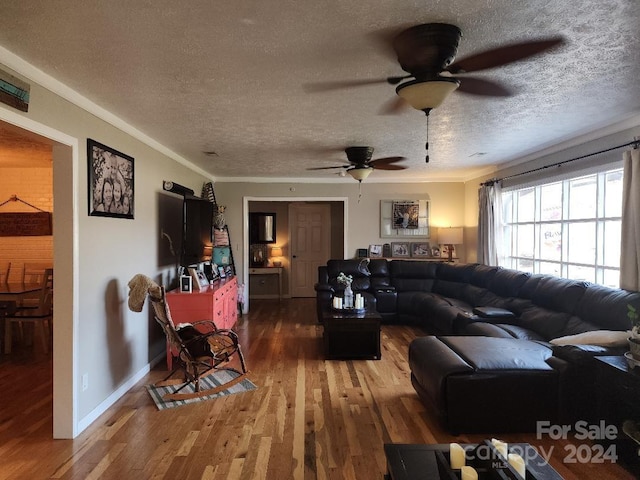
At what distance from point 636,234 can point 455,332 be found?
82.0 inches

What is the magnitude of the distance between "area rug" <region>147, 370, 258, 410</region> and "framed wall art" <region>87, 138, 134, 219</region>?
5.38 feet

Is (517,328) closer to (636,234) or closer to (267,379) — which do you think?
(636,234)

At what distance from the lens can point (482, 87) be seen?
7.59 ft

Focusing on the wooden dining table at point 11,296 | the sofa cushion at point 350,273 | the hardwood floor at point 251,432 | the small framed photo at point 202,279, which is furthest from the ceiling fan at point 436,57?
the wooden dining table at point 11,296

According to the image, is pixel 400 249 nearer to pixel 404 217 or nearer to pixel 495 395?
pixel 404 217

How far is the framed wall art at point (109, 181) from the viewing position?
308 cm

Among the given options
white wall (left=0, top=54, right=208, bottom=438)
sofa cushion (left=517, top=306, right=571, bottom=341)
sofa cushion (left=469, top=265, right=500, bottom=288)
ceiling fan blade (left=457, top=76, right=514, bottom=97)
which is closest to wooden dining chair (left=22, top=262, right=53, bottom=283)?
white wall (left=0, top=54, right=208, bottom=438)

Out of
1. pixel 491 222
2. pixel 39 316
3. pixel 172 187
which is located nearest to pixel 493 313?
pixel 491 222

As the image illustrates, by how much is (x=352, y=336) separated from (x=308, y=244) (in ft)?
15.7

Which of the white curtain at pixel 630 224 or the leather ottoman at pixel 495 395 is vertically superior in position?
the white curtain at pixel 630 224

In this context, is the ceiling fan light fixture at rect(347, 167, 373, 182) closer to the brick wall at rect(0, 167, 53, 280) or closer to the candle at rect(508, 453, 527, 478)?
the candle at rect(508, 453, 527, 478)

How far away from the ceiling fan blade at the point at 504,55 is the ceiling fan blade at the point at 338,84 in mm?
549

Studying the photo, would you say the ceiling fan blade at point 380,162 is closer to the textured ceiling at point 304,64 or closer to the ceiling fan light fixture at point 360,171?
the ceiling fan light fixture at point 360,171

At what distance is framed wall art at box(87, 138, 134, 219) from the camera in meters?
3.08
